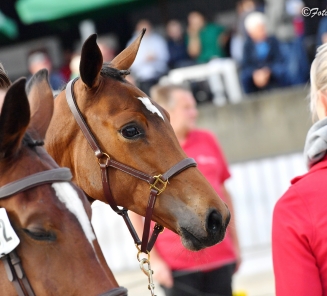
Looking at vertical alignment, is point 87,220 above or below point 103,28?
below

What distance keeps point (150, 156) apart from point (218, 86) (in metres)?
7.67

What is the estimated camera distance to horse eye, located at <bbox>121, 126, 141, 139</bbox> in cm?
318

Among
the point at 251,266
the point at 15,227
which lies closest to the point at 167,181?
the point at 15,227

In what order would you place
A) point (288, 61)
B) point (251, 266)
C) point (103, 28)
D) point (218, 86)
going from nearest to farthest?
point (251, 266) < point (288, 61) < point (218, 86) < point (103, 28)

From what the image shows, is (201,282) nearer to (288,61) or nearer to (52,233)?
(52,233)

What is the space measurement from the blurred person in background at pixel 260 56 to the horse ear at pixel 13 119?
24.6 feet

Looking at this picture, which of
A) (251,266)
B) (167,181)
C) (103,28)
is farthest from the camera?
(103,28)

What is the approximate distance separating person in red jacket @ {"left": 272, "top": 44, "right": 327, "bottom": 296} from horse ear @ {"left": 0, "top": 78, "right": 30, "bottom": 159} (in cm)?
102

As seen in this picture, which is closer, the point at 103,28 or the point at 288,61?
the point at 288,61

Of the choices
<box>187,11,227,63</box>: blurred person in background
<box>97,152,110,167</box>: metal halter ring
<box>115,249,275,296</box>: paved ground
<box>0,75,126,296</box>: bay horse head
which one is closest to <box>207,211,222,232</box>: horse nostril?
<box>97,152,110,167</box>: metal halter ring

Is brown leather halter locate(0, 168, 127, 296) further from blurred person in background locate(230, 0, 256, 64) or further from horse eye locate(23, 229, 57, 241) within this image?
blurred person in background locate(230, 0, 256, 64)

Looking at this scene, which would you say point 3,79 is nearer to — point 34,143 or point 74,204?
point 34,143

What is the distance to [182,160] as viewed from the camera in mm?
3186

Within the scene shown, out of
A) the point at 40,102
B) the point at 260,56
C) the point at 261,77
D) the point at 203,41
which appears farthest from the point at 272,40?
the point at 40,102
